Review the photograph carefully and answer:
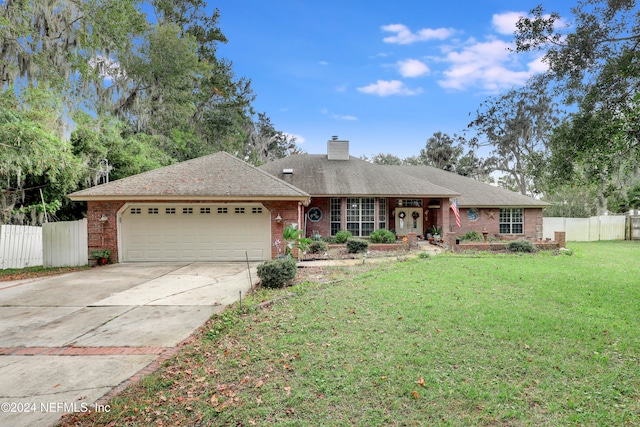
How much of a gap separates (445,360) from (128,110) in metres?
21.0

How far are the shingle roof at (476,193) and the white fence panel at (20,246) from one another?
19498 millimetres

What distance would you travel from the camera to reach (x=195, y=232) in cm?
1213

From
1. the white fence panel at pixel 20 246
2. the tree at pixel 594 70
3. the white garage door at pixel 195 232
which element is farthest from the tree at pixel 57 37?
the tree at pixel 594 70

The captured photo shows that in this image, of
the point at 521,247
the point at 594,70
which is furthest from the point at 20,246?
the point at 521,247

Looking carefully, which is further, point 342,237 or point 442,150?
point 442,150

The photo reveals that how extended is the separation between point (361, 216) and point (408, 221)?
3.28 metres

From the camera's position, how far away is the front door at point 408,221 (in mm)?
18688

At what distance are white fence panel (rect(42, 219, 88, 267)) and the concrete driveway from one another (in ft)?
8.23

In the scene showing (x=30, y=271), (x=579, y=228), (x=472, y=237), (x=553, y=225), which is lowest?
(x=30, y=271)

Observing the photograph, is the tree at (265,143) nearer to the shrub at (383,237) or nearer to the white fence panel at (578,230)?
the shrub at (383,237)

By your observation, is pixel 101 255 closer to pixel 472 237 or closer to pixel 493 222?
pixel 472 237

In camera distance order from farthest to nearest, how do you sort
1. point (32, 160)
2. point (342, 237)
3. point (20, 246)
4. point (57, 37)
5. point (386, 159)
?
point (386, 159) → point (342, 237) → point (20, 246) → point (57, 37) → point (32, 160)

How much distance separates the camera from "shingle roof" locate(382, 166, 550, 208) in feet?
60.4

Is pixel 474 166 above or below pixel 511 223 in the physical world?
above
